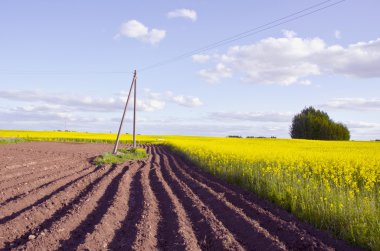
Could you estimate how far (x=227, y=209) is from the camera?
34.1ft

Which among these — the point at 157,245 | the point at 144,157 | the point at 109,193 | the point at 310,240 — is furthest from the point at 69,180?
the point at 144,157

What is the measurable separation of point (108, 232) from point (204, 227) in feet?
6.59

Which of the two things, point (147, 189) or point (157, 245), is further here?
point (147, 189)

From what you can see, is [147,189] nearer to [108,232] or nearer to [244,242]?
[108,232]

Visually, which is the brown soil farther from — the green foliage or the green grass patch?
the green foliage

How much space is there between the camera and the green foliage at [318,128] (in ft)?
258

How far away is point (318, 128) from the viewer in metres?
79.6

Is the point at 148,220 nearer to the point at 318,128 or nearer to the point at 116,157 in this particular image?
the point at 116,157

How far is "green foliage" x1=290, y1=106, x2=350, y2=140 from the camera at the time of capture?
7850 centimetres

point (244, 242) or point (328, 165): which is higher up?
point (328, 165)

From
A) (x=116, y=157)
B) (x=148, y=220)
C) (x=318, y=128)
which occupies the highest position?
(x=318, y=128)

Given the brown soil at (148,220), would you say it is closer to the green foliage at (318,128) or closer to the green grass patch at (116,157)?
the green grass patch at (116,157)

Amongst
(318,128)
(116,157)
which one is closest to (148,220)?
(116,157)

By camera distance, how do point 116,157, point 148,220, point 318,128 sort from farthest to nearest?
point 318,128 < point 116,157 < point 148,220
